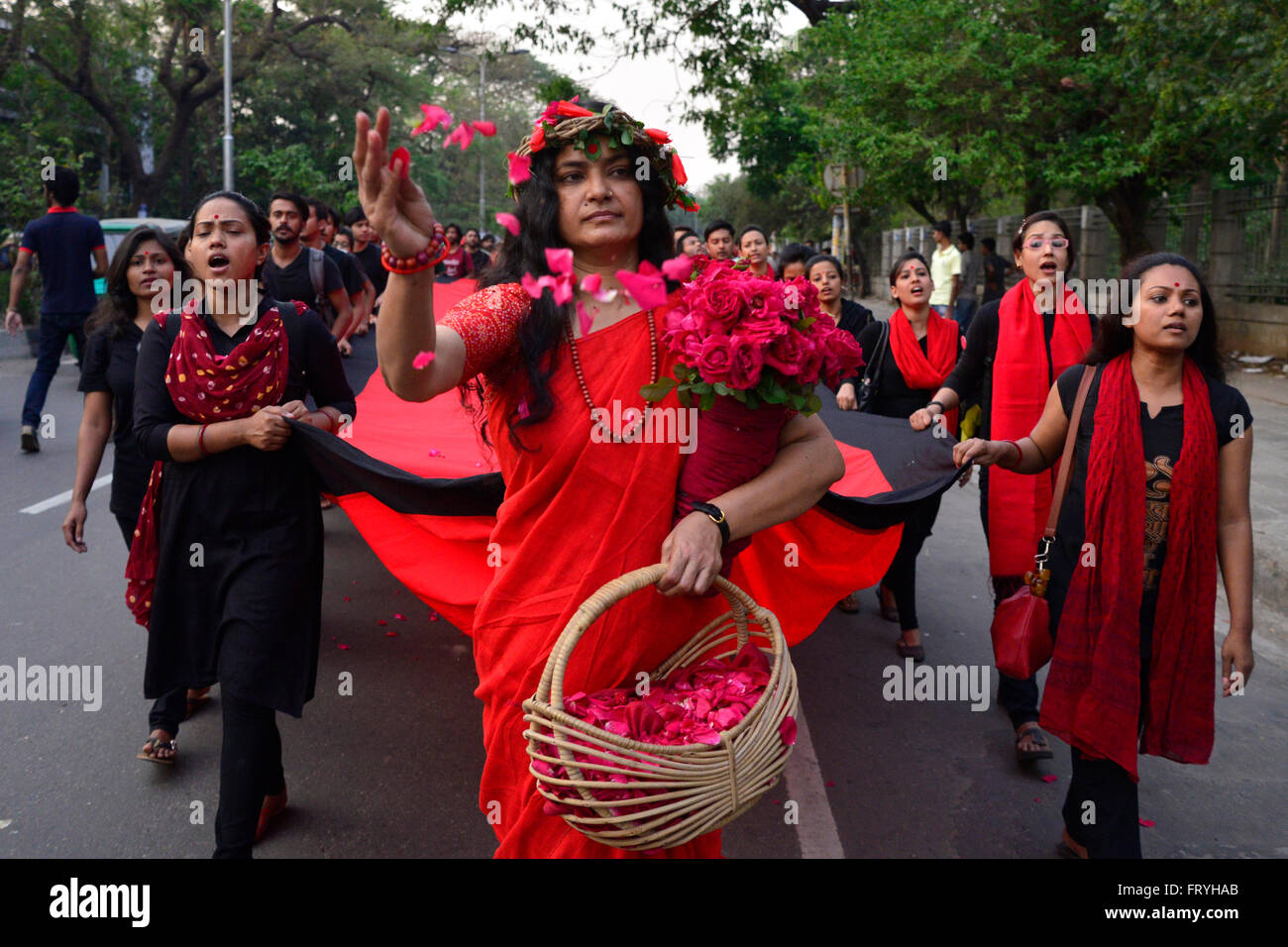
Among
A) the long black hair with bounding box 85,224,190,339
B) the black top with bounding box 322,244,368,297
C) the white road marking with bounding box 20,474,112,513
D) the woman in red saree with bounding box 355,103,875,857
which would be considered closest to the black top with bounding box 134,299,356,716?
the long black hair with bounding box 85,224,190,339

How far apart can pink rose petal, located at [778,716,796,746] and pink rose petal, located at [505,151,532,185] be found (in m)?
1.30

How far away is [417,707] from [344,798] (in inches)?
33.8

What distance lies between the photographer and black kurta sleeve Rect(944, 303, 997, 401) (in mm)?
4766

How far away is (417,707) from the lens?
4680mm

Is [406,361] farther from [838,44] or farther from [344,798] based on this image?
[838,44]

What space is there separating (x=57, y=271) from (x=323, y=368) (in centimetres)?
727

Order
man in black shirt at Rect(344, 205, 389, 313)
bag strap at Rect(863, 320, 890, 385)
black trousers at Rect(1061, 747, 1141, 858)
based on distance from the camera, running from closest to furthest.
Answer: black trousers at Rect(1061, 747, 1141, 858) → bag strap at Rect(863, 320, 890, 385) → man in black shirt at Rect(344, 205, 389, 313)

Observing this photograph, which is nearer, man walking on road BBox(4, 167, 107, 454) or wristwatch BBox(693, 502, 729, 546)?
wristwatch BBox(693, 502, 729, 546)

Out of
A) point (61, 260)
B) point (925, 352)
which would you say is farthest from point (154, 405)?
point (61, 260)

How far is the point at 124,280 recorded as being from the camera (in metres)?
4.20

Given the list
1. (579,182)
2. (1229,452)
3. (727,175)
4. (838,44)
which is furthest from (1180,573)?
(727,175)

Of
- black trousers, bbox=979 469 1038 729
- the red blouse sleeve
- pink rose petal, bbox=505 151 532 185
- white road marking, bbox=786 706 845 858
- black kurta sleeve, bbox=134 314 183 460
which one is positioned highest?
pink rose petal, bbox=505 151 532 185

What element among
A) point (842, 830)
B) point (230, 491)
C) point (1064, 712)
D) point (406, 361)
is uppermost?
point (406, 361)

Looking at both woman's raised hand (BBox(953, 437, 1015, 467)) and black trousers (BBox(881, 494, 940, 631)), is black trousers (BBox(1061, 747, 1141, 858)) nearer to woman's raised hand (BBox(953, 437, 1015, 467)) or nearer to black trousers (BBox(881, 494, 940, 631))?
woman's raised hand (BBox(953, 437, 1015, 467))
